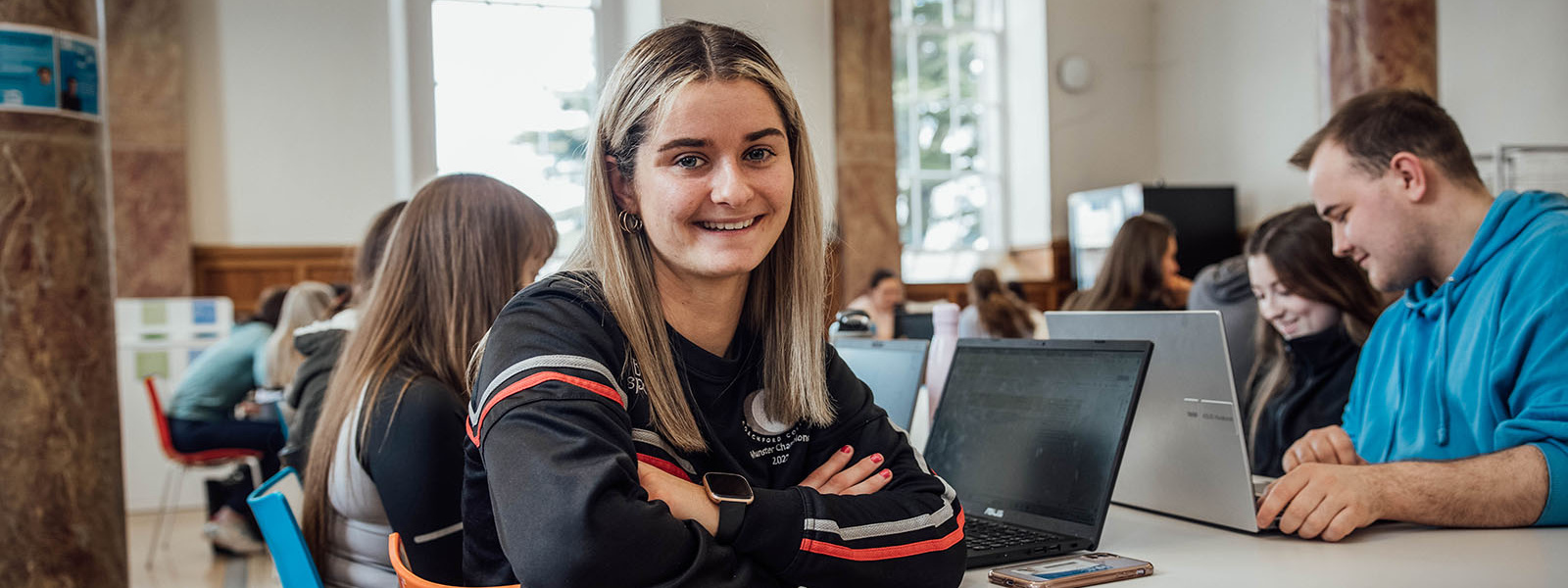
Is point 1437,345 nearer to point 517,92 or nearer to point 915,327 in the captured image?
point 915,327

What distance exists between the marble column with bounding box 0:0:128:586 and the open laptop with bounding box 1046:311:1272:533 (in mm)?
1964

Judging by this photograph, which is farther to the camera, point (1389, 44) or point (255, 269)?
point (255, 269)

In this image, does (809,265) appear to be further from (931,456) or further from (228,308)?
(228,308)

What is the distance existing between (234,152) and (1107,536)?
22.3 ft

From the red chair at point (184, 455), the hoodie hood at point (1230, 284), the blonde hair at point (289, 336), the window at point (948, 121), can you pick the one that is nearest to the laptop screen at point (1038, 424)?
the hoodie hood at point (1230, 284)

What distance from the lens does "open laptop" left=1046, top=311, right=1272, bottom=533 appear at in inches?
60.0

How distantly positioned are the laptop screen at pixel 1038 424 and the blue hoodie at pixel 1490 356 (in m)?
0.61

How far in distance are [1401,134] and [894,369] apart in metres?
0.93

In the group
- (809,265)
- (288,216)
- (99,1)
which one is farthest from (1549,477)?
(288,216)

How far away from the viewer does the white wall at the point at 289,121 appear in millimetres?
7039

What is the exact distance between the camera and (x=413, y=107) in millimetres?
7559

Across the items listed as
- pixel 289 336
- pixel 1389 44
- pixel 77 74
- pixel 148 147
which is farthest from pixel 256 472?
pixel 1389 44

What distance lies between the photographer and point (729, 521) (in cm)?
119

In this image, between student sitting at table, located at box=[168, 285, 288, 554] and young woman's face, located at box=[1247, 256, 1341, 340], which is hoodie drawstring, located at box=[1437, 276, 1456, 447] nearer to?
young woman's face, located at box=[1247, 256, 1341, 340]
